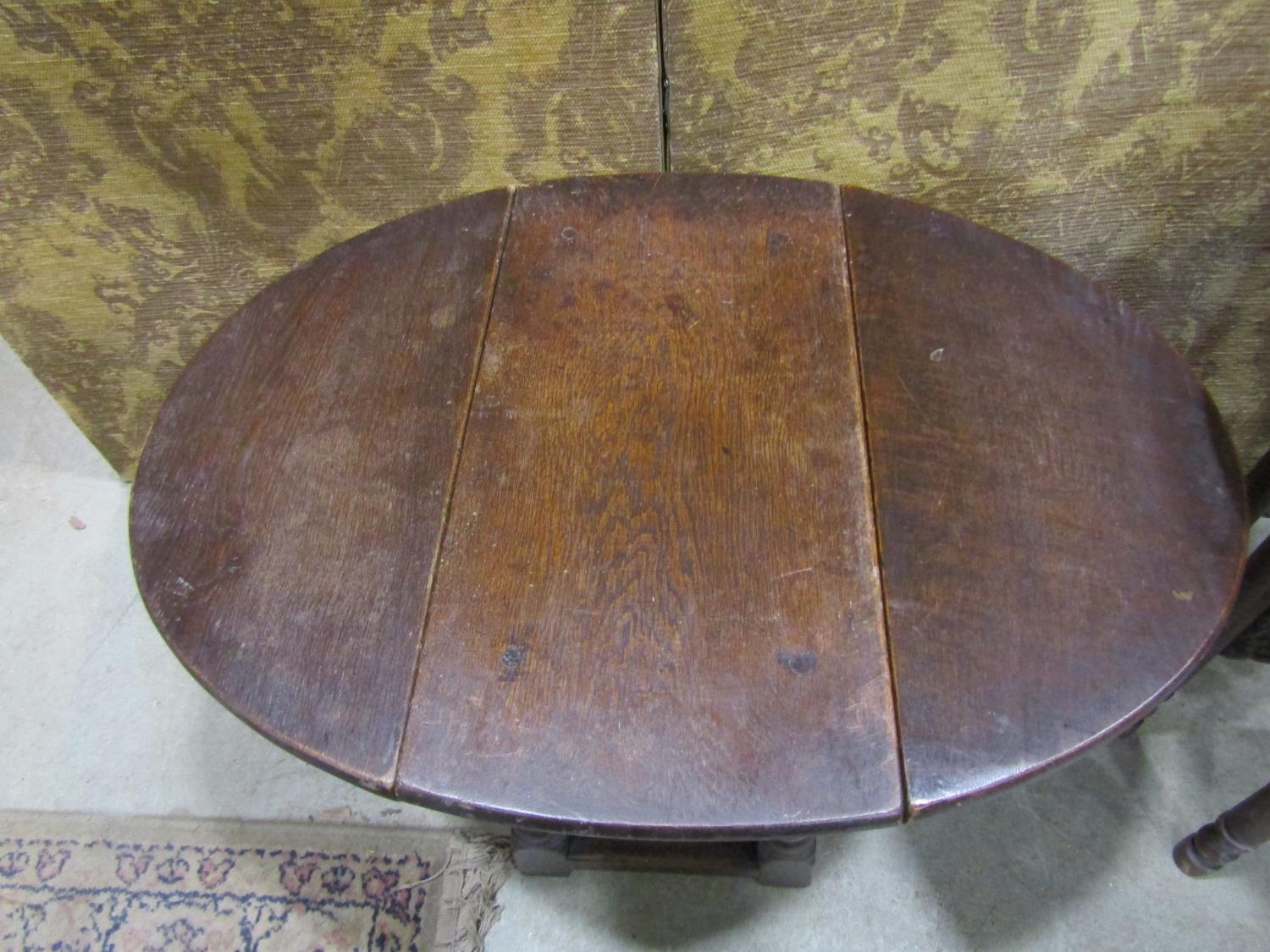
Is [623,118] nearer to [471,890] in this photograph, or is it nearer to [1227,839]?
[471,890]

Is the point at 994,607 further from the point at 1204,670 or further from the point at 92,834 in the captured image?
the point at 92,834

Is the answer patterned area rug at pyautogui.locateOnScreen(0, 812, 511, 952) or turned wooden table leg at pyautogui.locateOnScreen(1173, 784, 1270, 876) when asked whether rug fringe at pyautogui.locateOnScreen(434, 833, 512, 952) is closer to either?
patterned area rug at pyautogui.locateOnScreen(0, 812, 511, 952)

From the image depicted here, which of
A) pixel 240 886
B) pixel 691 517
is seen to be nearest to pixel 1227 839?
pixel 691 517

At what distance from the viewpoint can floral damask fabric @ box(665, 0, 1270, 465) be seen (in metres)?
1.02

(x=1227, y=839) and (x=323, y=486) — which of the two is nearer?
(x=323, y=486)

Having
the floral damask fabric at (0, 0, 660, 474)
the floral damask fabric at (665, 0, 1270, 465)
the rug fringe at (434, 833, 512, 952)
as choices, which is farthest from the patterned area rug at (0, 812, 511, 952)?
the floral damask fabric at (665, 0, 1270, 465)

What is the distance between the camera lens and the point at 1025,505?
2.26 feet

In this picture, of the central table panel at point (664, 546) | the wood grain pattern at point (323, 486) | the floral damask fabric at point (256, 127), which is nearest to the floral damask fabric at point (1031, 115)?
the floral damask fabric at point (256, 127)

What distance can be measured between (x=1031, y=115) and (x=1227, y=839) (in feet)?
2.95

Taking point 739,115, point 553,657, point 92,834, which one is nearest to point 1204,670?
point 739,115

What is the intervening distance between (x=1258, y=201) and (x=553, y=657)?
3.67 feet

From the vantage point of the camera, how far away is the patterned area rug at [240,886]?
1.13m

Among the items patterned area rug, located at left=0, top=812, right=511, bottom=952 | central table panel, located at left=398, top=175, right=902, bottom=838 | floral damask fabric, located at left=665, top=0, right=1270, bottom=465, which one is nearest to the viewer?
central table panel, located at left=398, top=175, right=902, bottom=838

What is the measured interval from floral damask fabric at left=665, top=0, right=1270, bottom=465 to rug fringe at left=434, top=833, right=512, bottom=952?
3.06 feet
